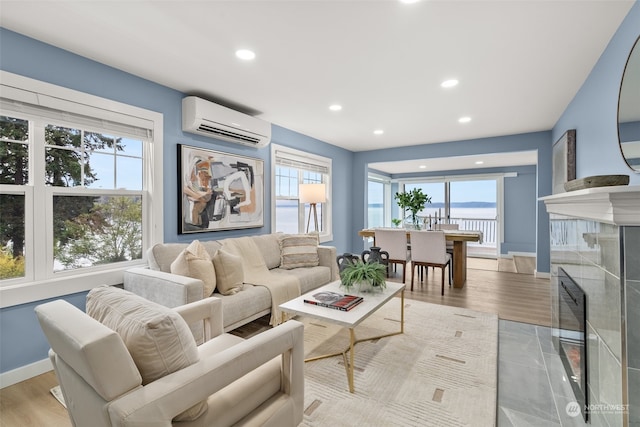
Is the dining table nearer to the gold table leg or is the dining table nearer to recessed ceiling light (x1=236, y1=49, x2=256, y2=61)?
the gold table leg

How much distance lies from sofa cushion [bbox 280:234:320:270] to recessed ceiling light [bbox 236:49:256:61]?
7.07 feet

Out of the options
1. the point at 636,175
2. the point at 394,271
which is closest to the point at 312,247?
the point at 394,271

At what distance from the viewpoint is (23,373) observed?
6.94ft

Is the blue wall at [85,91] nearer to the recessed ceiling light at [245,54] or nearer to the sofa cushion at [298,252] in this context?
the sofa cushion at [298,252]

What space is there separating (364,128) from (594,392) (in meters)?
3.90

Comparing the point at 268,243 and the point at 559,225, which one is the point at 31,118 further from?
the point at 559,225

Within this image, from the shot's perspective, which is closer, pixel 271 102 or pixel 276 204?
pixel 271 102

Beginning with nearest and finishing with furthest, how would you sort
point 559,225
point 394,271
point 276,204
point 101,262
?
point 559,225 < point 101,262 < point 276,204 < point 394,271

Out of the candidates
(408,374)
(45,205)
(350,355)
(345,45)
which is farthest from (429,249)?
(45,205)

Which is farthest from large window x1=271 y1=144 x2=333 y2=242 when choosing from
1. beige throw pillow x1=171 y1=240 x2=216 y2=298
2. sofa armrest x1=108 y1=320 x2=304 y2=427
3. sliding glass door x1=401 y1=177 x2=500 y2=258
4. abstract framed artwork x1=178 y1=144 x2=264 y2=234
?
sliding glass door x1=401 y1=177 x2=500 y2=258

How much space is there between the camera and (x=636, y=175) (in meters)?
1.98

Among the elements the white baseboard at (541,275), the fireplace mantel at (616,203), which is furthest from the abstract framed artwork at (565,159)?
the fireplace mantel at (616,203)

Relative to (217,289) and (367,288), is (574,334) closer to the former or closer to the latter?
(367,288)

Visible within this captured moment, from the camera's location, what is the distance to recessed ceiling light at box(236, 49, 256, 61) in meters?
2.36
